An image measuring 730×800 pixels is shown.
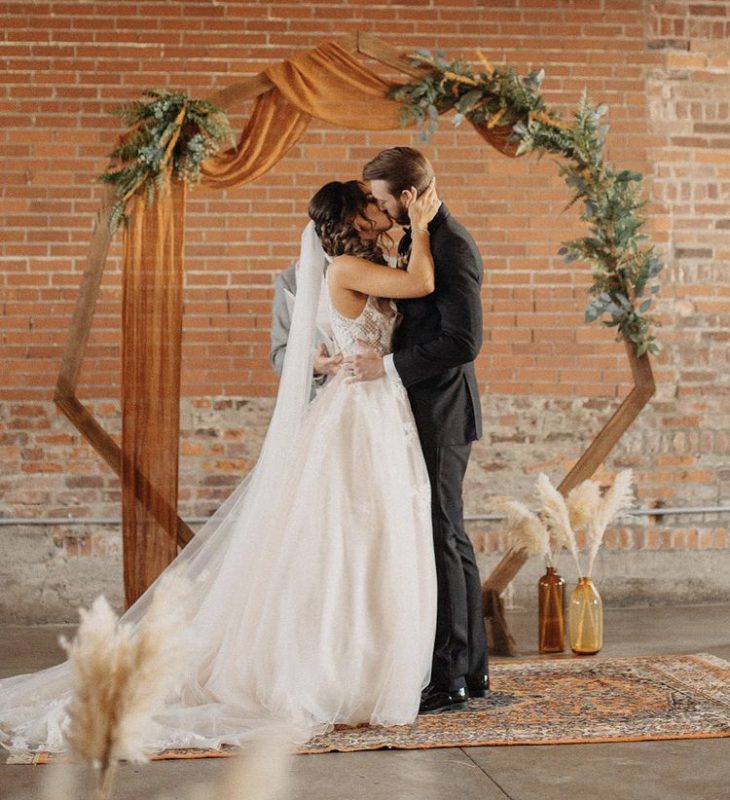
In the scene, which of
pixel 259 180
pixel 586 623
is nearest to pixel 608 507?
pixel 586 623

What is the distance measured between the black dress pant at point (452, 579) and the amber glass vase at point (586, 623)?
92cm

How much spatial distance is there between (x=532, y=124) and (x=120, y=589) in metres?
2.82

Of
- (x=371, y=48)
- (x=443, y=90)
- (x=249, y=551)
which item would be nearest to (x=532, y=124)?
(x=443, y=90)

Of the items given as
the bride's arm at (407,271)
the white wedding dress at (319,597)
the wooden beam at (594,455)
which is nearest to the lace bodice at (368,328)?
the white wedding dress at (319,597)

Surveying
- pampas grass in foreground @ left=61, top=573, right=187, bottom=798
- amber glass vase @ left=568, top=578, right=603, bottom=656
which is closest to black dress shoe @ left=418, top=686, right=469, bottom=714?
amber glass vase @ left=568, top=578, right=603, bottom=656

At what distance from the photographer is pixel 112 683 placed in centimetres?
83

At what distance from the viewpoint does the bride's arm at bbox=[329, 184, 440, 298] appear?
3525 millimetres

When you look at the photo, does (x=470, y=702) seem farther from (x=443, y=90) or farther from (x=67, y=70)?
(x=67, y=70)

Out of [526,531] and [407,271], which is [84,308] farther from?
[526,531]

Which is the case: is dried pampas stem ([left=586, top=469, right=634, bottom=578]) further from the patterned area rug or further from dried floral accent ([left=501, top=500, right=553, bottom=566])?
the patterned area rug

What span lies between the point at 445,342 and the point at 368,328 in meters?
0.26

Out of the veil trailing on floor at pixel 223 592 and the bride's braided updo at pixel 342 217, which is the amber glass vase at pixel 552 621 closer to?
the veil trailing on floor at pixel 223 592

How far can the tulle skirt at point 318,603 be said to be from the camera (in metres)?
3.33

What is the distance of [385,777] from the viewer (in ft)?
9.53
